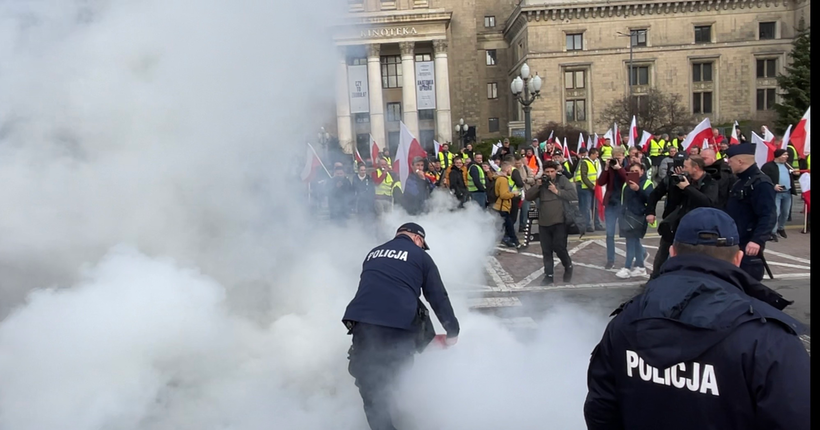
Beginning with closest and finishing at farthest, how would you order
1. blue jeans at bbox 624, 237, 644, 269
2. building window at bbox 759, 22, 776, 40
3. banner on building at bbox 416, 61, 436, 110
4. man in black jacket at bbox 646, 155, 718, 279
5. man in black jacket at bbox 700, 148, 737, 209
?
man in black jacket at bbox 646, 155, 718, 279
man in black jacket at bbox 700, 148, 737, 209
blue jeans at bbox 624, 237, 644, 269
banner on building at bbox 416, 61, 436, 110
building window at bbox 759, 22, 776, 40

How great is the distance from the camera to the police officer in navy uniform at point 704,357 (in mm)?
1608

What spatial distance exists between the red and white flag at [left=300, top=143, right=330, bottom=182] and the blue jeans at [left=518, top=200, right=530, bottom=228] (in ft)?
12.7

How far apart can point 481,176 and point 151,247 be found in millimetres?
7022

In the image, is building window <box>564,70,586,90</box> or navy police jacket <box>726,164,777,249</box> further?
building window <box>564,70,586,90</box>

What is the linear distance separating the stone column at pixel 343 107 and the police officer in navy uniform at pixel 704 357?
4.58 m

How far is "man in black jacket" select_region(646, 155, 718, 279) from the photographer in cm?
589

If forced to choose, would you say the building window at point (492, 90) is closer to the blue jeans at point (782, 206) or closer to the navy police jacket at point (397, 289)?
the blue jeans at point (782, 206)

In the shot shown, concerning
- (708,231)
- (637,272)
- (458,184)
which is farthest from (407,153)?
(708,231)

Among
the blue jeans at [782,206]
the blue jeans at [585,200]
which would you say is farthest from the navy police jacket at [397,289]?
the blue jeans at [782,206]

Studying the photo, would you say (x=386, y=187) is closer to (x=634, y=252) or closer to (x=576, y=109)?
(x=634, y=252)

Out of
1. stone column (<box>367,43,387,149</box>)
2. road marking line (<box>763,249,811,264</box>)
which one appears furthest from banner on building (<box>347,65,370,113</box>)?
stone column (<box>367,43,387,149</box>)

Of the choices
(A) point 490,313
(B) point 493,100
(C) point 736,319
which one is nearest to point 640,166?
(A) point 490,313

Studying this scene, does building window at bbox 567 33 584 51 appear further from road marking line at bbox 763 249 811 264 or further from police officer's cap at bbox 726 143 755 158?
police officer's cap at bbox 726 143 755 158

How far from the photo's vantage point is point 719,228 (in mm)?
2039
